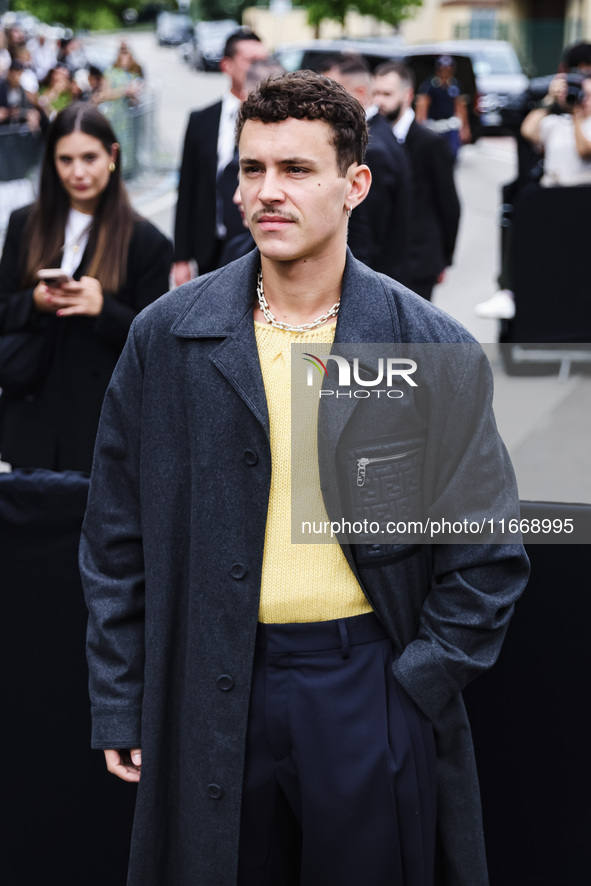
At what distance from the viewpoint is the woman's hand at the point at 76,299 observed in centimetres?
414

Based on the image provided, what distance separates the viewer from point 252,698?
2.27 meters

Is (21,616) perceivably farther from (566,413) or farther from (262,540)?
(566,413)

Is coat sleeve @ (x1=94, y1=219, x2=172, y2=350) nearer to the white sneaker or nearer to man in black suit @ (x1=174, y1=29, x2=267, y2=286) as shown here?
man in black suit @ (x1=174, y1=29, x2=267, y2=286)

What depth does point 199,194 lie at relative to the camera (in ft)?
22.5

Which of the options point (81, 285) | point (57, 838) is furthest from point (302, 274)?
point (81, 285)

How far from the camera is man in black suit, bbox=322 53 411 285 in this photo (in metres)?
6.16

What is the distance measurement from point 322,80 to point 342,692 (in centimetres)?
113

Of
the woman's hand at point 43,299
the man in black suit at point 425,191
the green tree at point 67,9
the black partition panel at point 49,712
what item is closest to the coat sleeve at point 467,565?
the black partition panel at point 49,712

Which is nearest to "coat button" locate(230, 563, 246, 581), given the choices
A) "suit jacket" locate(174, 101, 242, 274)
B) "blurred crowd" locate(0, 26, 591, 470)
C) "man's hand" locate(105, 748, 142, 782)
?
"man's hand" locate(105, 748, 142, 782)

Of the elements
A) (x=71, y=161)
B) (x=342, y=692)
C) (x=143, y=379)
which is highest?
(x=71, y=161)

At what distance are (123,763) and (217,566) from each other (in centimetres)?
50

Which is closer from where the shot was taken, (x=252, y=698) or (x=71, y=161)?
(x=252, y=698)

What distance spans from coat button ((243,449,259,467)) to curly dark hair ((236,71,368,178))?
1.77 ft

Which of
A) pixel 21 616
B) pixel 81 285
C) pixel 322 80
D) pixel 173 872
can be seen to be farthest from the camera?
pixel 81 285
